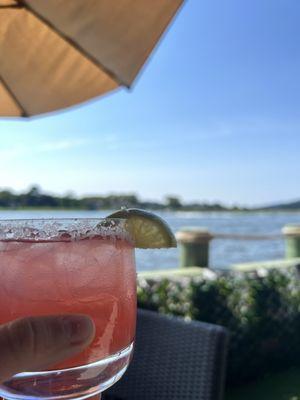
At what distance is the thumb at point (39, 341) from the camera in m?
0.66

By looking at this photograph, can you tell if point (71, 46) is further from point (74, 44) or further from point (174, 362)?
point (174, 362)

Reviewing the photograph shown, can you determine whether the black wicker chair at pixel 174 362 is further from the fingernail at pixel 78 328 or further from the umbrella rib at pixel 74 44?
the umbrella rib at pixel 74 44

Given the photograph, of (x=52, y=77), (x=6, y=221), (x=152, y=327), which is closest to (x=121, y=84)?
(x=52, y=77)

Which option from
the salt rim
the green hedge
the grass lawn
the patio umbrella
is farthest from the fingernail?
the grass lawn

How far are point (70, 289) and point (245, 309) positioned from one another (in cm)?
352

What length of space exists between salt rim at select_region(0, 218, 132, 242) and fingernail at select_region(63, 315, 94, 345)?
13cm

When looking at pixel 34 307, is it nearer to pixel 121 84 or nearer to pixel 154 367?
pixel 154 367

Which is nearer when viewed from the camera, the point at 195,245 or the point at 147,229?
the point at 147,229

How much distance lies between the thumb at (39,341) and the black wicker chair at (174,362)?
107 cm

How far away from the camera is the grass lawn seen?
412 centimetres

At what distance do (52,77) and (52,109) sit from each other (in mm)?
205

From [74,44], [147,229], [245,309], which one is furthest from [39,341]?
[245,309]

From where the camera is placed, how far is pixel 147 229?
3.18ft

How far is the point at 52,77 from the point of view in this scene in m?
Result: 2.72
